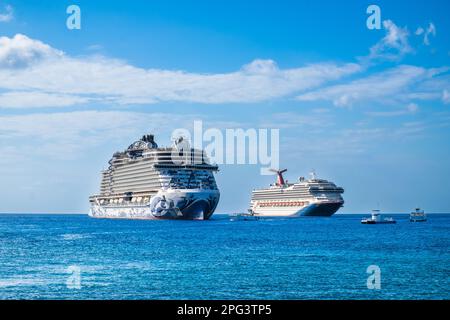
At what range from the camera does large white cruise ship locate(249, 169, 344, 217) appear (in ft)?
408

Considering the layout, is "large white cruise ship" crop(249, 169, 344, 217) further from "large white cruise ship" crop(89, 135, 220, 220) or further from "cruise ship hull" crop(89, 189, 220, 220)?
"cruise ship hull" crop(89, 189, 220, 220)

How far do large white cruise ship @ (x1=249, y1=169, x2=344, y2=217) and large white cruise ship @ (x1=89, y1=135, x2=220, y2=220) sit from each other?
37504mm

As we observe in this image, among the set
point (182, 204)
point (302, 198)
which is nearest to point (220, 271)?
point (182, 204)

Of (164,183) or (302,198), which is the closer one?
(164,183)

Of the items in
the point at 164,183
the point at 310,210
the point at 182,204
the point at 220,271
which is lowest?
the point at 220,271

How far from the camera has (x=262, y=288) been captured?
24969mm

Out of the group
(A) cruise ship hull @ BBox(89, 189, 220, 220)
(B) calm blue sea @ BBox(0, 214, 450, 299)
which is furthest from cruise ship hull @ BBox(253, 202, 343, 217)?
(B) calm blue sea @ BBox(0, 214, 450, 299)

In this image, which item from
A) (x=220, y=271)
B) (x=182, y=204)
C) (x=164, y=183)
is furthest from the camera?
(x=164, y=183)

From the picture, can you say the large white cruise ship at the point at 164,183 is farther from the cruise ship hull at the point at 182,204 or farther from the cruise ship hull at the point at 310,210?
the cruise ship hull at the point at 310,210

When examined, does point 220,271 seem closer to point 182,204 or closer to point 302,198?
point 182,204

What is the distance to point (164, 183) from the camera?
293 ft

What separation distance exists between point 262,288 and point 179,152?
69.5m

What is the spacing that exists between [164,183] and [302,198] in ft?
153

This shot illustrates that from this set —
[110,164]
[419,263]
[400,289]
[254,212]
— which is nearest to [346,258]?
[419,263]
